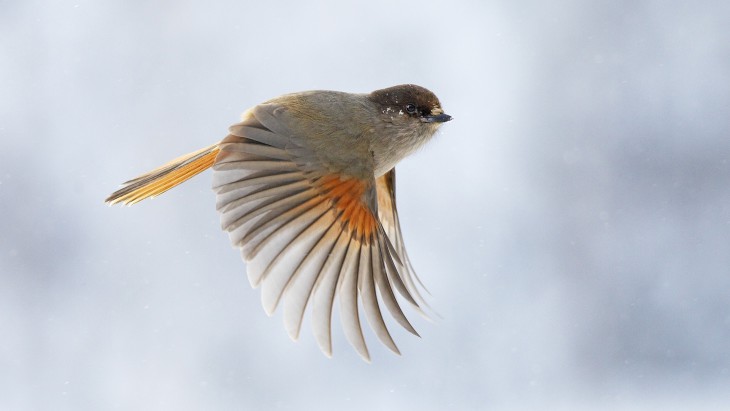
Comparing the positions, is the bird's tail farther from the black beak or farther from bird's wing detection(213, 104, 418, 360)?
the black beak

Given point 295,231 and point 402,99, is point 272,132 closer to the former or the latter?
point 295,231

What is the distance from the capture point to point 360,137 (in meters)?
2.44

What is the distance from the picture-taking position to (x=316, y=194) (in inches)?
91.2

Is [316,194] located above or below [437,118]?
below

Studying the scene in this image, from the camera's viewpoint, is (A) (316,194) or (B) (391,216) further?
(B) (391,216)

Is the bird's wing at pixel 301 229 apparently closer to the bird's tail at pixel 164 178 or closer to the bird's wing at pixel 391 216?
the bird's tail at pixel 164 178

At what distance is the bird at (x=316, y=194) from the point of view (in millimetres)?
2154

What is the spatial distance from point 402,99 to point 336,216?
1.54 feet

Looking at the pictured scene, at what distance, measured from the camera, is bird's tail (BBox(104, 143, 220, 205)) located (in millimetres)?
2393

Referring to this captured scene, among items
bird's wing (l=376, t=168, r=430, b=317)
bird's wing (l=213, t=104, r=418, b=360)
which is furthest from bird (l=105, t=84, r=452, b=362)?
bird's wing (l=376, t=168, r=430, b=317)

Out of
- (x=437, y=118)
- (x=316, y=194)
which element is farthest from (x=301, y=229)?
(x=437, y=118)

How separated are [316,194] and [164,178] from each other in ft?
1.52

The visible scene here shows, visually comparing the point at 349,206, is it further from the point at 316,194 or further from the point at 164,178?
the point at 164,178

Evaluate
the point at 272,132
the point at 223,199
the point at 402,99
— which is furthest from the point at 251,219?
the point at 402,99
